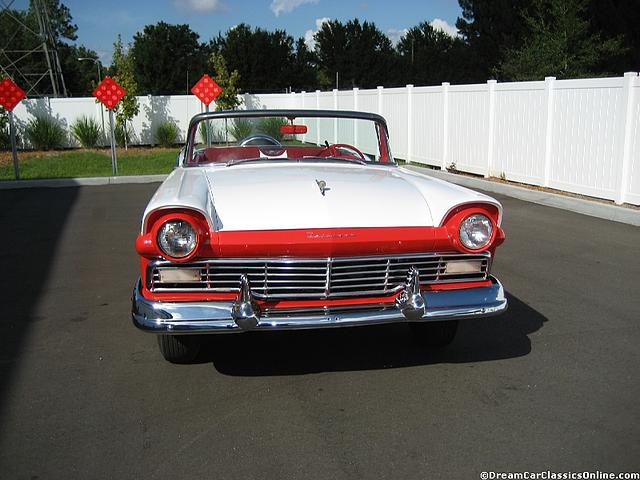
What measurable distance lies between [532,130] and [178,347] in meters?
9.08

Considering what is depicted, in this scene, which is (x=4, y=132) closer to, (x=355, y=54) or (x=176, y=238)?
(x=176, y=238)

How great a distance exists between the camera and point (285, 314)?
3367mm

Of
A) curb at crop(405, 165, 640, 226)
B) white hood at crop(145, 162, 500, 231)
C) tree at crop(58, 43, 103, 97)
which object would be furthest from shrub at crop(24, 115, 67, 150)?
tree at crop(58, 43, 103, 97)

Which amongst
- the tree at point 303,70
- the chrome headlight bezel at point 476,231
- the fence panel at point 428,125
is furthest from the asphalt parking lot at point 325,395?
the tree at point 303,70

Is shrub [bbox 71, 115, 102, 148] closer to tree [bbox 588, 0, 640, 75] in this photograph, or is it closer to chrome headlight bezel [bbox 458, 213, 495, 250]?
tree [bbox 588, 0, 640, 75]

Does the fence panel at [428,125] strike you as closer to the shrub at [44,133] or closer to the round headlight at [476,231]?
the round headlight at [476,231]

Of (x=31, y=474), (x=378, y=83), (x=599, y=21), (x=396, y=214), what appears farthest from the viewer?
(x=378, y=83)

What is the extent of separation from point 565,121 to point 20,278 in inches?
320

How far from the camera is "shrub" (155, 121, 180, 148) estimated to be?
992 inches

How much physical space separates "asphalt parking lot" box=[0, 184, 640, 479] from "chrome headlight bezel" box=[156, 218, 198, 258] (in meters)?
0.79

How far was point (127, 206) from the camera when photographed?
1103 centimetres

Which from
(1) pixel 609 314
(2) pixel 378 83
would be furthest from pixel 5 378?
(2) pixel 378 83

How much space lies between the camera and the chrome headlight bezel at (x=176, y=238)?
3.32m

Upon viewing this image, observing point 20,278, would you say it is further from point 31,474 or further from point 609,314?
point 609,314
